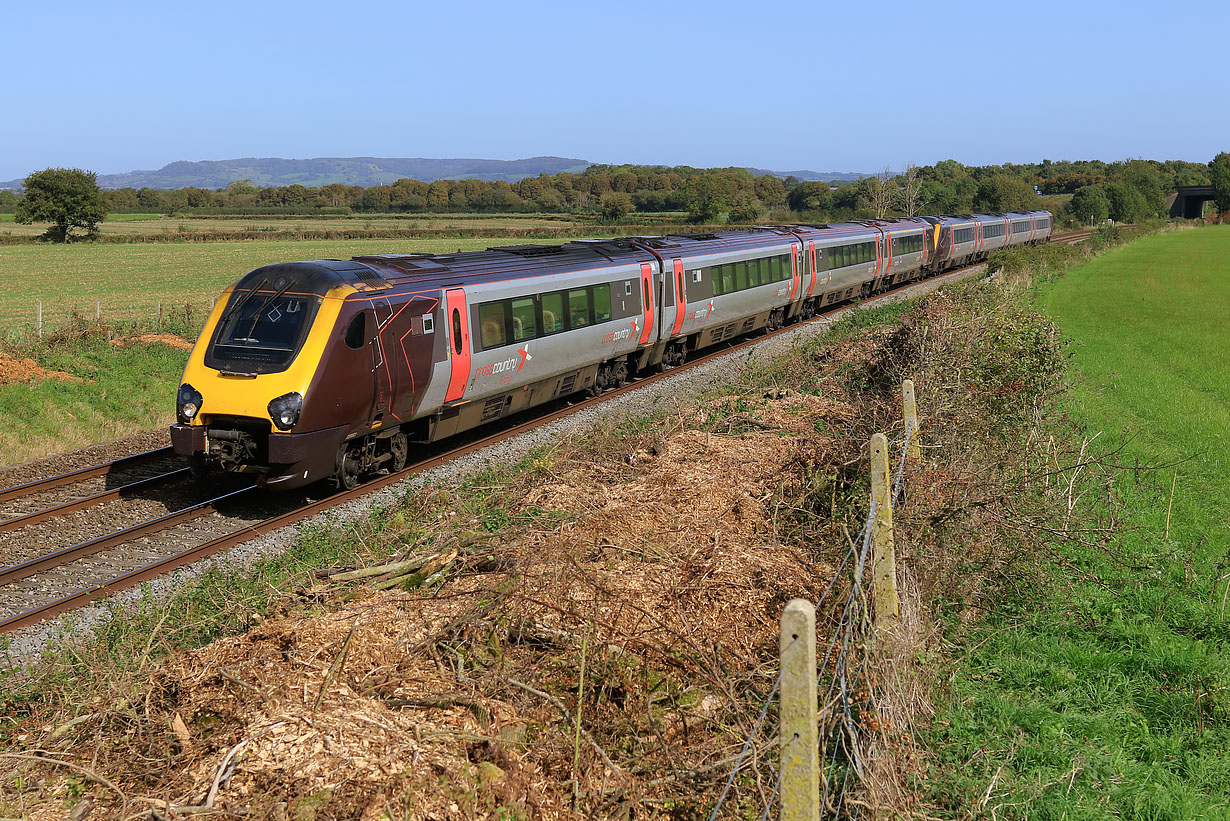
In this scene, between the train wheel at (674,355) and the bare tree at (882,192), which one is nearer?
the train wheel at (674,355)

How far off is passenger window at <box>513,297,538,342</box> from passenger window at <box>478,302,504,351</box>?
392 millimetres

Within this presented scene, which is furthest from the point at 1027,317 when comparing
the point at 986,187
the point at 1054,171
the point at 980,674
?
the point at 1054,171

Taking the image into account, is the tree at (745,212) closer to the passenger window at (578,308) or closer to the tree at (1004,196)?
the tree at (1004,196)

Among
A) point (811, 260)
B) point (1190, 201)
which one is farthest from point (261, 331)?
point (1190, 201)

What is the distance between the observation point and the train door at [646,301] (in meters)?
19.2

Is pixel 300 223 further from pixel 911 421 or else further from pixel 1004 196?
pixel 911 421

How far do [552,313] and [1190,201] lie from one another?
139339mm

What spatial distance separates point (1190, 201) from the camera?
128250mm

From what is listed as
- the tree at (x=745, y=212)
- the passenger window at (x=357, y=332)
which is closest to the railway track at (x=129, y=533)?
the passenger window at (x=357, y=332)

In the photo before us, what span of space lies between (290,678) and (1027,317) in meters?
11.4

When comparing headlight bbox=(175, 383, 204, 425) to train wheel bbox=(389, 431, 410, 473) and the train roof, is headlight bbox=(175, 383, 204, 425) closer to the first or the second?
the train roof

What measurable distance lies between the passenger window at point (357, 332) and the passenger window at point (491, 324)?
99.1 inches

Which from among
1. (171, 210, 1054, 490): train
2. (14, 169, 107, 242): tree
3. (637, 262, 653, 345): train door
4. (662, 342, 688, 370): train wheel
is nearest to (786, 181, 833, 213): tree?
(14, 169, 107, 242): tree

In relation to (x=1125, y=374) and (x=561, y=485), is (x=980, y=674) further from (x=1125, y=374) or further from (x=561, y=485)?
(x=1125, y=374)
